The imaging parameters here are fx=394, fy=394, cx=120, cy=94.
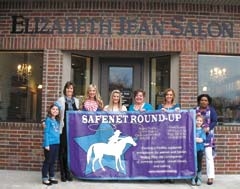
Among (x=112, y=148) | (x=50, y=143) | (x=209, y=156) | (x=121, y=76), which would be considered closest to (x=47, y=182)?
(x=50, y=143)

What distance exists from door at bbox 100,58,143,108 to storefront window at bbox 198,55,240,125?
5.20 ft

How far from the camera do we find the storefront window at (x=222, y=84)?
8586 mm

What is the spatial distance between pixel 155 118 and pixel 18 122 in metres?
3.13

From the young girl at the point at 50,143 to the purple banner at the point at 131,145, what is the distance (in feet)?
1.14

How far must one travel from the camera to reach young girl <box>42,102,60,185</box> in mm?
6973

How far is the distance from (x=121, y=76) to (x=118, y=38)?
4.32 ft

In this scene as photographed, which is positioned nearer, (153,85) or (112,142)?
(112,142)

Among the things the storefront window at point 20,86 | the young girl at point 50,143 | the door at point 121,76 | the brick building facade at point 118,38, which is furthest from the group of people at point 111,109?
the door at point 121,76

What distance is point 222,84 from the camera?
861cm

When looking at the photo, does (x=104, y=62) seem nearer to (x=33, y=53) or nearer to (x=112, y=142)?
(x=33, y=53)

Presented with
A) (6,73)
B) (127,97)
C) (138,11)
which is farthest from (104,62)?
(6,73)

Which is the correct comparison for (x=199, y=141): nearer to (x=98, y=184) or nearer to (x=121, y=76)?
(x=98, y=184)

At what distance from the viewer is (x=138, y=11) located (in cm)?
852

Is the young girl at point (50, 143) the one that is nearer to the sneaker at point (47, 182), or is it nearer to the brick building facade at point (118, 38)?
the sneaker at point (47, 182)
